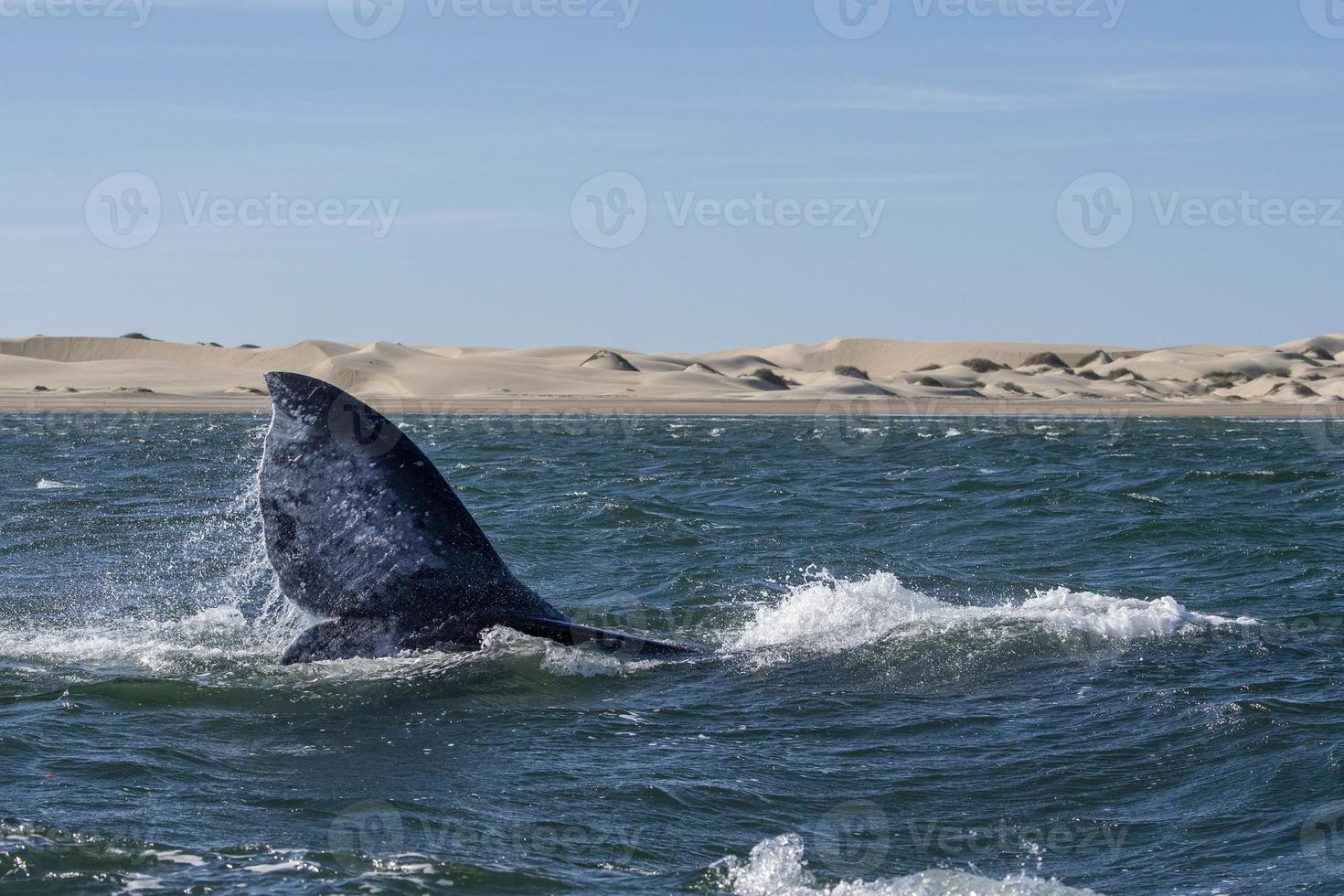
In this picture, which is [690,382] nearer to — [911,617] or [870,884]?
[911,617]

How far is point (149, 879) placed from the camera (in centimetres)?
523

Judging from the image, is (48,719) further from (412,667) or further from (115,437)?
(115,437)

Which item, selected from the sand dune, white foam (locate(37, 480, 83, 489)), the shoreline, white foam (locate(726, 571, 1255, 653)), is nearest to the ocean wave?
white foam (locate(726, 571, 1255, 653))

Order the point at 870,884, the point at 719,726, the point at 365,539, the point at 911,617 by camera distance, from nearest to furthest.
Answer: the point at 870,884, the point at 365,539, the point at 719,726, the point at 911,617

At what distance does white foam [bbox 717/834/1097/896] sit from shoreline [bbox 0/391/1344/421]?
177 feet

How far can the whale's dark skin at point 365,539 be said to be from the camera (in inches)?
282

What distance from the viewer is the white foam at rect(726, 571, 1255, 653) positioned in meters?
9.91

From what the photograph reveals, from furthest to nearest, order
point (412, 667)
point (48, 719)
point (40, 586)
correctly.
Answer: point (40, 586), point (412, 667), point (48, 719)

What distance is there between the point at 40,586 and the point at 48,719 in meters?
5.02

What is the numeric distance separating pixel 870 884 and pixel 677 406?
61.0 metres

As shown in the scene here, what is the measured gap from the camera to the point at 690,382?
81.2m

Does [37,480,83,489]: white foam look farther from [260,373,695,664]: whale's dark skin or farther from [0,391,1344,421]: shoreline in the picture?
[0,391,1344,421]: shoreline

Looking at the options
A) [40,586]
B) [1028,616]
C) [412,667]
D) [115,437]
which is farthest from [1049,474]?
[115,437]

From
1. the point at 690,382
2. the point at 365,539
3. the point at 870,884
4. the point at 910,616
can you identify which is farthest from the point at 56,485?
the point at 690,382
